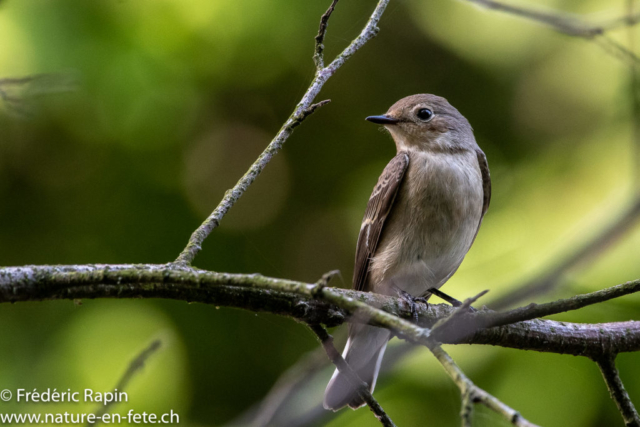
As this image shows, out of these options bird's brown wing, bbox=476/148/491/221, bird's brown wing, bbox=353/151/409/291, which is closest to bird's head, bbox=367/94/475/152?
bird's brown wing, bbox=476/148/491/221

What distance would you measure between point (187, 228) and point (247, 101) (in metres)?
1.04

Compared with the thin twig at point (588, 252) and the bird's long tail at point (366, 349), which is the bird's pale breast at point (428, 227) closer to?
the bird's long tail at point (366, 349)

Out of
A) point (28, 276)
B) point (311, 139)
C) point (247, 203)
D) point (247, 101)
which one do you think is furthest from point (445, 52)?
point (28, 276)

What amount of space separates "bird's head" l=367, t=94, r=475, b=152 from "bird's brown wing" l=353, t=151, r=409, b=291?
27 centimetres

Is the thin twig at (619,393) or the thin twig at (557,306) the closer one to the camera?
the thin twig at (557,306)

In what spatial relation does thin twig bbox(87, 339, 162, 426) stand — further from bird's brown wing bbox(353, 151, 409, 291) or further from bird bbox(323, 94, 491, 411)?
bird's brown wing bbox(353, 151, 409, 291)

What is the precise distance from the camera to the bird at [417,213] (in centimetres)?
411

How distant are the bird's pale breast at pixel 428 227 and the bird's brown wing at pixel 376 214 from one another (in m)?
0.05

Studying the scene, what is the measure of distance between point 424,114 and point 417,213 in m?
0.94

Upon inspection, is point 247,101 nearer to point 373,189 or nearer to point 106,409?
point 373,189

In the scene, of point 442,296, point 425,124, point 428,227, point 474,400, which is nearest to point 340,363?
point 474,400

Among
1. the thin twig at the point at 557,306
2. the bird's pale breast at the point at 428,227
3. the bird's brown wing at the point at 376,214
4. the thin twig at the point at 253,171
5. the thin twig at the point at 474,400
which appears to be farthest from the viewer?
the bird's brown wing at the point at 376,214

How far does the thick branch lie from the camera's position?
154 centimetres

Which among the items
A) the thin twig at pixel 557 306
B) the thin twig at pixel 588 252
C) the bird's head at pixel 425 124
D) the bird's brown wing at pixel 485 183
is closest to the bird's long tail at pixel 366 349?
the bird's brown wing at pixel 485 183
